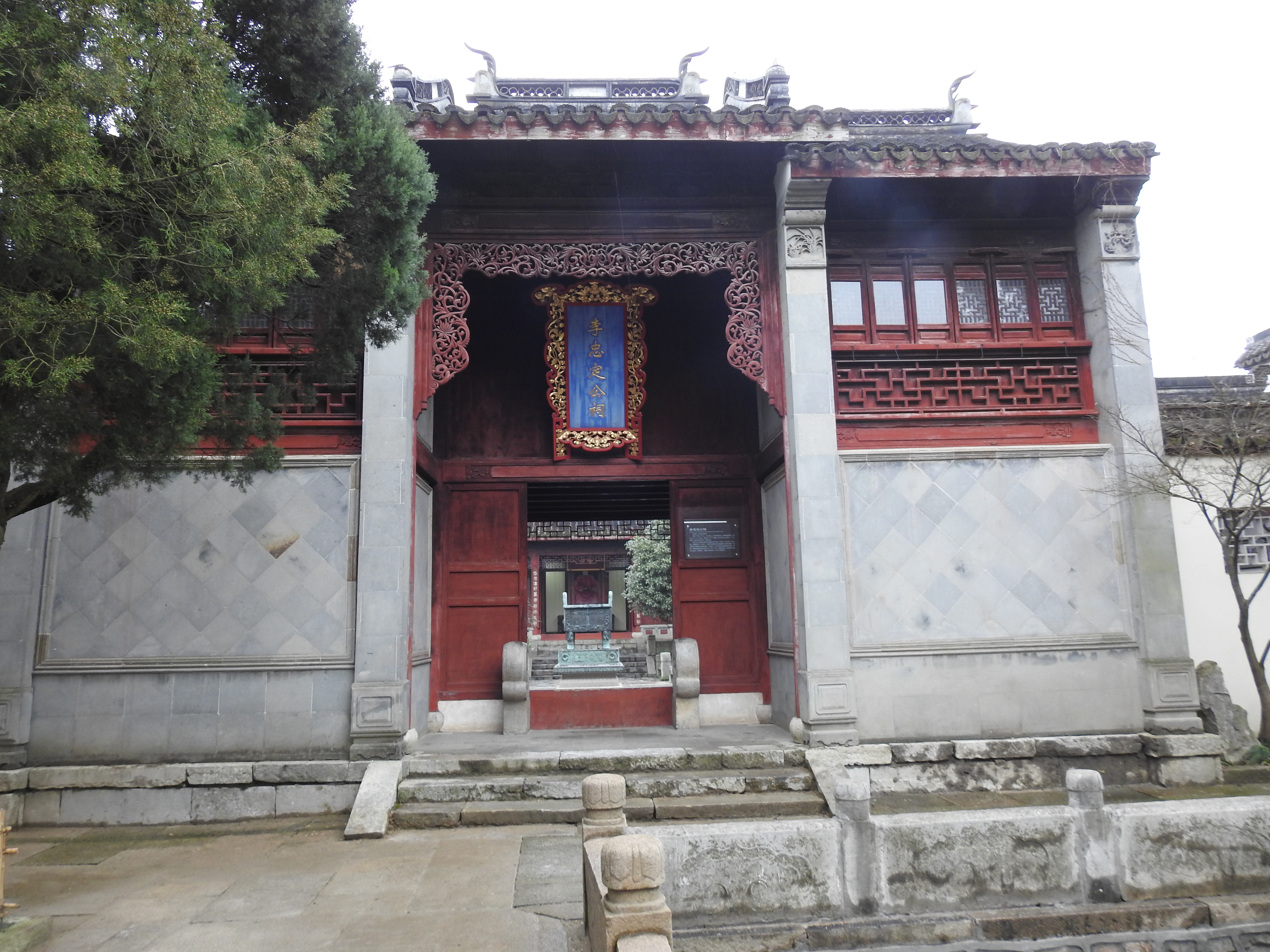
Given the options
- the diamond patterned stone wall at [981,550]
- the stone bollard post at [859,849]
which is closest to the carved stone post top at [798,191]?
the diamond patterned stone wall at [981,550]

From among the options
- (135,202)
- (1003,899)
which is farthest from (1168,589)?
(135,202)

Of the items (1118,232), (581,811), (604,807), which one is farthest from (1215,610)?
(604,807)

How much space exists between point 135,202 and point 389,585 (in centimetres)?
399

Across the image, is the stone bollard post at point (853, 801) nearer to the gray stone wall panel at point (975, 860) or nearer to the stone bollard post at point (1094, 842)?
the gray stone wall panel at point (975, 860)

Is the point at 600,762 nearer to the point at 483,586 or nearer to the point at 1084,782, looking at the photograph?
the point at 483,586

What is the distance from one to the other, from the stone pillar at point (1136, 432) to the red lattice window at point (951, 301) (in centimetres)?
35

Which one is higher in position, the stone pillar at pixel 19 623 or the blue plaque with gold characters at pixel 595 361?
the blue plaque with gold characters at pixel 595 361

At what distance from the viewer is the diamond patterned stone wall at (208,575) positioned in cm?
718

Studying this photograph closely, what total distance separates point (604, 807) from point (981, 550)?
4.80 meters

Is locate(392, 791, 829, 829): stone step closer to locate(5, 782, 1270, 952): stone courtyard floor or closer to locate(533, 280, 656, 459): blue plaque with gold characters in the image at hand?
locate(5, 782, 1270, 952): stone courtyard floor

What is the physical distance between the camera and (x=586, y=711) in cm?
912

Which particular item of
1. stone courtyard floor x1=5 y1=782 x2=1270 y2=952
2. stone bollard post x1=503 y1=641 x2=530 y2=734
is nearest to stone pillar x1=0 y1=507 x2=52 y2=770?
stone courtyard floor x1=5 y1=782 x2=1270 y2=952

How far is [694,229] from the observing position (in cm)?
834

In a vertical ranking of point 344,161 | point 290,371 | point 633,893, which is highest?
point 344,161
